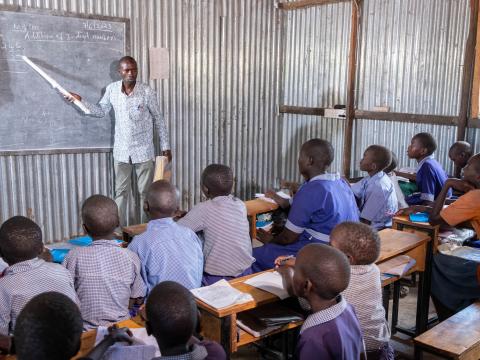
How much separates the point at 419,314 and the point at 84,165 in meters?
3.90

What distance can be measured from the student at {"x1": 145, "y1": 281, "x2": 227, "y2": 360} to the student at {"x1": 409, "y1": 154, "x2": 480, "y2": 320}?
8.15 feet

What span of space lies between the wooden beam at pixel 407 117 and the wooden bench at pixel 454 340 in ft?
10.0

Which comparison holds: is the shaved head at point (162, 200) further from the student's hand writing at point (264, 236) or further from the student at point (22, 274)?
the student's hand writing at point (264, 236)

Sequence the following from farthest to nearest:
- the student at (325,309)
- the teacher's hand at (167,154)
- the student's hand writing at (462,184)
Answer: the teacher's hand at (167,154) < the student's hand writing at (462,184) < the student at (325,309)

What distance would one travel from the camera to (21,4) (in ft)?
16.7

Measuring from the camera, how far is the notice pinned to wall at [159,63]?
242 inches

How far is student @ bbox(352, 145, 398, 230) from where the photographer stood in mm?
4523

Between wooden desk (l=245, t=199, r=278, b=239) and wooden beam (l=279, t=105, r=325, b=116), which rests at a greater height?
Answer: wooden beam (l=279, t=105, r=325, b=116)

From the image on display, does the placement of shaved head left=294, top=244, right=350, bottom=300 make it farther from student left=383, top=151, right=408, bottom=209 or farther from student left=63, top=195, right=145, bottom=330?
student left=383, top=151, right=408, bottom=209

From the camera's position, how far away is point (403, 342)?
3.87 m

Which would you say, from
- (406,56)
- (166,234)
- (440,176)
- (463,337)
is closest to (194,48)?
(406,56)

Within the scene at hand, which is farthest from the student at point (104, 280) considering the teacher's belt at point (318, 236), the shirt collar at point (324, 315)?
the teacher's belt at point (318, 236)

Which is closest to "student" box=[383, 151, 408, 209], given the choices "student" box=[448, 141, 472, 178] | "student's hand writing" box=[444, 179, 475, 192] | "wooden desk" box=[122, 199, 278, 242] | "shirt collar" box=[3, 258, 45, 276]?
"student" box=[448, 141, 472, 178]

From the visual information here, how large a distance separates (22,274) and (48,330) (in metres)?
0.80
